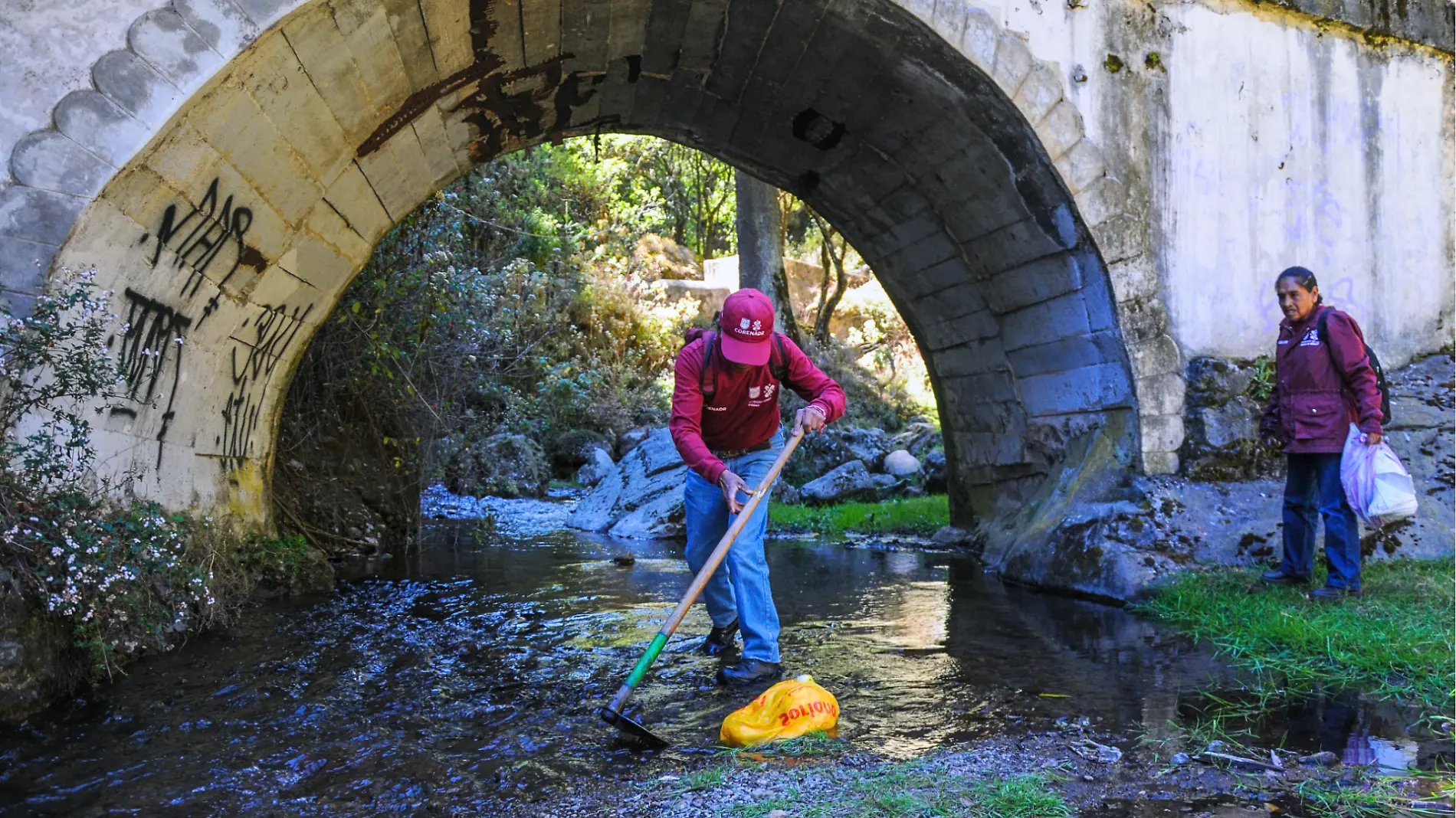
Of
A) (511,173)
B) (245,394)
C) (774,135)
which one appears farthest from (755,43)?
(511,173)

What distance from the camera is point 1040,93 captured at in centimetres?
695

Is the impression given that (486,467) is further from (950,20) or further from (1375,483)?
(1375,483)

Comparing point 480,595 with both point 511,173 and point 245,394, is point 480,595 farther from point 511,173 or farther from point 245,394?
point 511,173

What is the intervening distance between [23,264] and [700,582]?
3005mm

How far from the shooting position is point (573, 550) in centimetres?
942

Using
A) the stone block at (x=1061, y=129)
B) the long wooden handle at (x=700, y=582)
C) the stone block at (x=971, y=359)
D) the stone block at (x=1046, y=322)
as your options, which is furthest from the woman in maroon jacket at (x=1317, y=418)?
the long wooden handle at (x=700, y=582)

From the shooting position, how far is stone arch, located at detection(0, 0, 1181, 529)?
461 cm

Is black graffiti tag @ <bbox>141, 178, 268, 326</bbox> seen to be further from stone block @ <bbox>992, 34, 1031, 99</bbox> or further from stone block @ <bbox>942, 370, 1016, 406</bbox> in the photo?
stone block @ <bbox>942, 370, 1016, 406</bbox>

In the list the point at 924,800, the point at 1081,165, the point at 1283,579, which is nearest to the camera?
the point at 924,800

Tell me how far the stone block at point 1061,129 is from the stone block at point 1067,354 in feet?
4.25

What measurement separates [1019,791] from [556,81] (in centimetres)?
515

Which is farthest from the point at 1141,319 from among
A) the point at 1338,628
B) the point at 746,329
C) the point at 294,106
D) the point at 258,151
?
the point at 258,151

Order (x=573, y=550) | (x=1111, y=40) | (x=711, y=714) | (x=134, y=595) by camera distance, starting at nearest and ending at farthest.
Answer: (x=711, y=714) → (x=134, y=595) → (x=1111, y=40) → (x=573, y=550)

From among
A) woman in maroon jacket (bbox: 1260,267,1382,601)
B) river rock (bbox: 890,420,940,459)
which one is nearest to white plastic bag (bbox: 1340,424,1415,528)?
woman in maroon jacket (bbox: 1260,267,1382,601)
